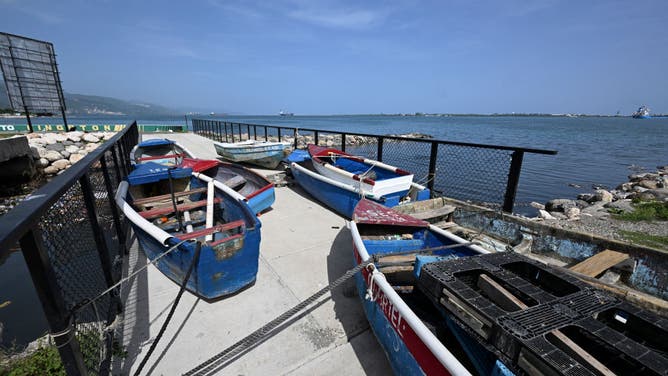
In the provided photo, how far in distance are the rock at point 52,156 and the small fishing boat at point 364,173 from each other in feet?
36.5

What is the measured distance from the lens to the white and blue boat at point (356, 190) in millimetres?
4648

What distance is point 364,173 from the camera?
18.9ft

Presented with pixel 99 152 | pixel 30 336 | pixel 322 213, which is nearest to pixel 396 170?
pixel 322 213

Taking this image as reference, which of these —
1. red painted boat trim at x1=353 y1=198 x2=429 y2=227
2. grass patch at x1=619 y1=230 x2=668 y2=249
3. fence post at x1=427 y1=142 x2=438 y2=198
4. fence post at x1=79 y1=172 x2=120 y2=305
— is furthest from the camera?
fence post at x1=427 y1=142 x2=438 y2=198

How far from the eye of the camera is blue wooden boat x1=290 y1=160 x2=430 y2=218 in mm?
4738

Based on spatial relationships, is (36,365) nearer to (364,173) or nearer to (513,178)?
(364,173)

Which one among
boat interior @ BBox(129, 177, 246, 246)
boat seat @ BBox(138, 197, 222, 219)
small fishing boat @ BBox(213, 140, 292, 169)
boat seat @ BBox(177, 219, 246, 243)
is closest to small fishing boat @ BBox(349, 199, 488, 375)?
boat seat @ BBox(177, 219, 246, 243)

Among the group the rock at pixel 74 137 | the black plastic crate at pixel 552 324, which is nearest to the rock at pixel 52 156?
the rock at pixel 74 137

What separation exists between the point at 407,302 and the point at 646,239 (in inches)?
184

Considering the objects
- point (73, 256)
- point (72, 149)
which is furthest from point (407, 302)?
point (72, 149)

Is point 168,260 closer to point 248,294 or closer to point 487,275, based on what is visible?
point 248,294

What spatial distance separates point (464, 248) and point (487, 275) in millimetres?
A: 866

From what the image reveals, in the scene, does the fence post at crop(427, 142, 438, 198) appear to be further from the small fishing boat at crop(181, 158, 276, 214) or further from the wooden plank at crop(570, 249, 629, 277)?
the small fishing boat at crop(181, 158, 276, 214)

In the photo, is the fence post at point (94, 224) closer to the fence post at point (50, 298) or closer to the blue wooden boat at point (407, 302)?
the fence post at point (50, 298)
